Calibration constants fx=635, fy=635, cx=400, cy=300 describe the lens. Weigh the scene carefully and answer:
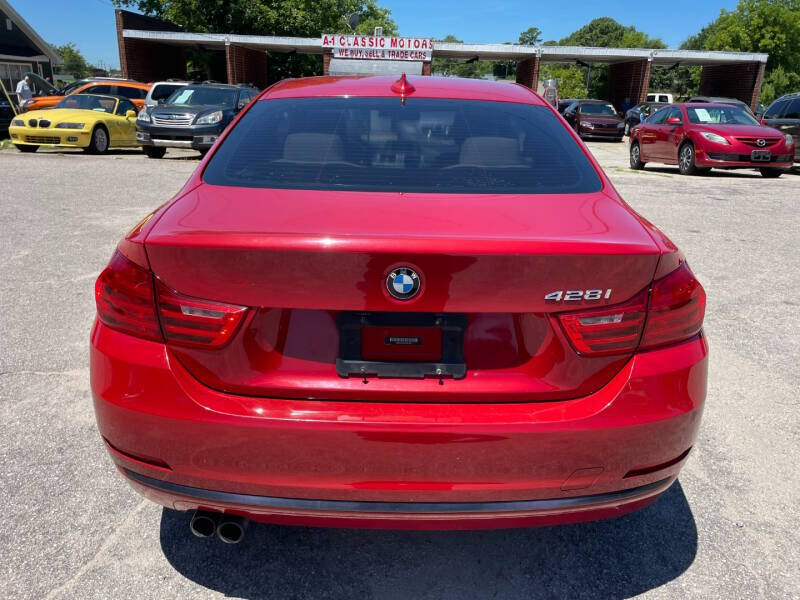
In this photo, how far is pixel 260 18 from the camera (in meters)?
38.1

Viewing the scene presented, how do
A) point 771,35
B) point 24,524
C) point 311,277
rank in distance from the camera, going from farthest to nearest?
1. point 771,35
2. point 24,524
3. point 311,277

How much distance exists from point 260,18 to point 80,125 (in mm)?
26765

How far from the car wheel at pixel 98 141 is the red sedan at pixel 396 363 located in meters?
15.2

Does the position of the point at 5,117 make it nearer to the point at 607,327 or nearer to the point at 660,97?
the point at 607,327

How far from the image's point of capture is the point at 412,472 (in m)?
1.74

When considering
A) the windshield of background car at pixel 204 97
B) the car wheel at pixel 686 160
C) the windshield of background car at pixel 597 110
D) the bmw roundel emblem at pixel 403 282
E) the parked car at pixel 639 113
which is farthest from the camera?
the parked car at pixel 639 113

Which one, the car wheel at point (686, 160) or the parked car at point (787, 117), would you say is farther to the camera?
the parked car at point (787, 117)

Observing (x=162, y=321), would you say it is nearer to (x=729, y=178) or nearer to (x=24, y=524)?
(x=24, y=524)

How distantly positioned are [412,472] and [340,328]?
17.4 inches

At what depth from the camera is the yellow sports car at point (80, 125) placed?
14617 mm

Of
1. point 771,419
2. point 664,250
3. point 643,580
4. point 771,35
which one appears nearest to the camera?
point 664,250

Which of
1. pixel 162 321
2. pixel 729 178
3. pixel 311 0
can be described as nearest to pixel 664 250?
pixel 162 321

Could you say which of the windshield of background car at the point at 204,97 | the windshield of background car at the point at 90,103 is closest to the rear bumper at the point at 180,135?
the windshield of background car at the point at 204,97

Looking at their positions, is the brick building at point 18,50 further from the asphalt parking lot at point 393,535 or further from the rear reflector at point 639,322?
the rear reflector at point 639,322
